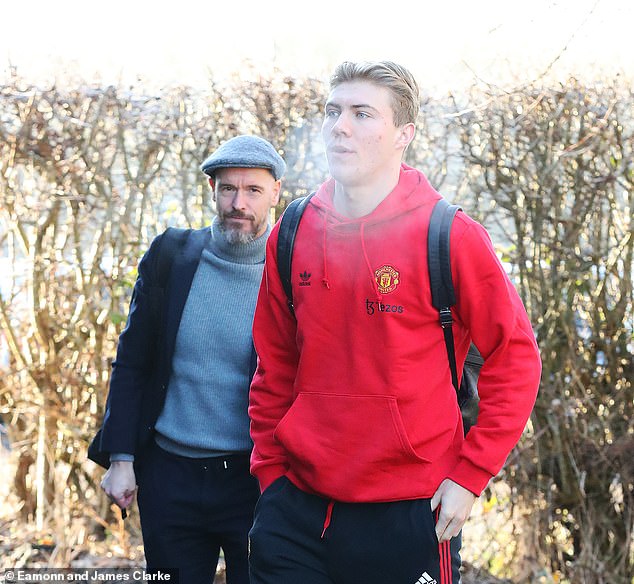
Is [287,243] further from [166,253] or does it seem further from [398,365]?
[166,253]

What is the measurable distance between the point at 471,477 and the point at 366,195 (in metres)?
0.81

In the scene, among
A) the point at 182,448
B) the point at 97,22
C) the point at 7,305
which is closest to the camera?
the point at 182,448

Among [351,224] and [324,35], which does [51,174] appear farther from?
[351,224]

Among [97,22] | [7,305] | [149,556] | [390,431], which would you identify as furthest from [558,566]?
[97,22]

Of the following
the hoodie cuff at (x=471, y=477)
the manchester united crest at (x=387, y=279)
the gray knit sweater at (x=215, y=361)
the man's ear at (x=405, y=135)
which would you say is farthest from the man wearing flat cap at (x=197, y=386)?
the hoodie cuff at (x=471, y=477)

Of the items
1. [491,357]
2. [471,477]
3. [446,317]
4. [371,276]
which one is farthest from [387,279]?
[471,477]

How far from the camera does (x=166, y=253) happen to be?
9.72 ft

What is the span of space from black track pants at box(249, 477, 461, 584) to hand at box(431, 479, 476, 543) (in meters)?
0.03

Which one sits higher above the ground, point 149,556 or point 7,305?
point 7,305

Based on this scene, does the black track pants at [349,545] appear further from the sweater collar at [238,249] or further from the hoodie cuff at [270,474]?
the sweater collar at [238,249]

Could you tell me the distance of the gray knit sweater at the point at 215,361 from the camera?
2.80 meters

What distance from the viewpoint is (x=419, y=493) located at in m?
2.16

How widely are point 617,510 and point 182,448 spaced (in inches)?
115

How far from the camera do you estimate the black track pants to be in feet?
7.00
